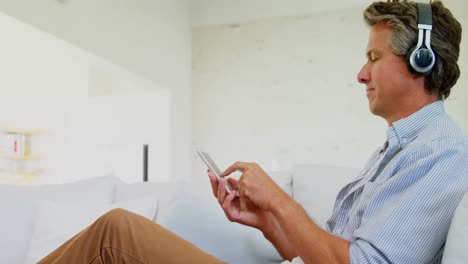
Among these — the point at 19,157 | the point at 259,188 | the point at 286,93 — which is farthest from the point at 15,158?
the point at 259,188

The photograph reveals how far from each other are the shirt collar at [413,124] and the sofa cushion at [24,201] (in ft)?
3.72

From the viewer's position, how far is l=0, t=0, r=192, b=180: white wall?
1.70 meters

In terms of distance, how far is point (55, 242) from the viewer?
4.13 ft

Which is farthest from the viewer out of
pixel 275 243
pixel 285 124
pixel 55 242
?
pixel 285 124

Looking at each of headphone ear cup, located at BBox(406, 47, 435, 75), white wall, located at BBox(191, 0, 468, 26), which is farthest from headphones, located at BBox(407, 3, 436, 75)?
white wall, located at BBox(191, 0, 468, 26)

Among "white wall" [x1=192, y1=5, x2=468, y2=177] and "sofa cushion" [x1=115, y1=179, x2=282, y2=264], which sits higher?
"white wall" [x1=192, y1=5, x2=468, y2=177]

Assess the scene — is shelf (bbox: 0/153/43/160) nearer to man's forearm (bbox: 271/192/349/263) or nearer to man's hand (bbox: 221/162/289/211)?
man's hand (bbox: 221/162/289/211)

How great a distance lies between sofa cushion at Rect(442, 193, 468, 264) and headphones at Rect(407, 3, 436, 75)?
0.30m

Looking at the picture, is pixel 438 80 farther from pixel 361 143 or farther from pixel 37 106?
pixel 37 106

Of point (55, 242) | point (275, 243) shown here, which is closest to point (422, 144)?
point (275, 243)

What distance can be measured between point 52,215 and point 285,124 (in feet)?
5.95

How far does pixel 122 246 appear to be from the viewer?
2.65 feet

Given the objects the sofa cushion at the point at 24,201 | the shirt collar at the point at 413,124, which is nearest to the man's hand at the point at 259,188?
the shirt collar at the point at 413,124

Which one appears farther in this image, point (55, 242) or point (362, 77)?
point (55, 242)
